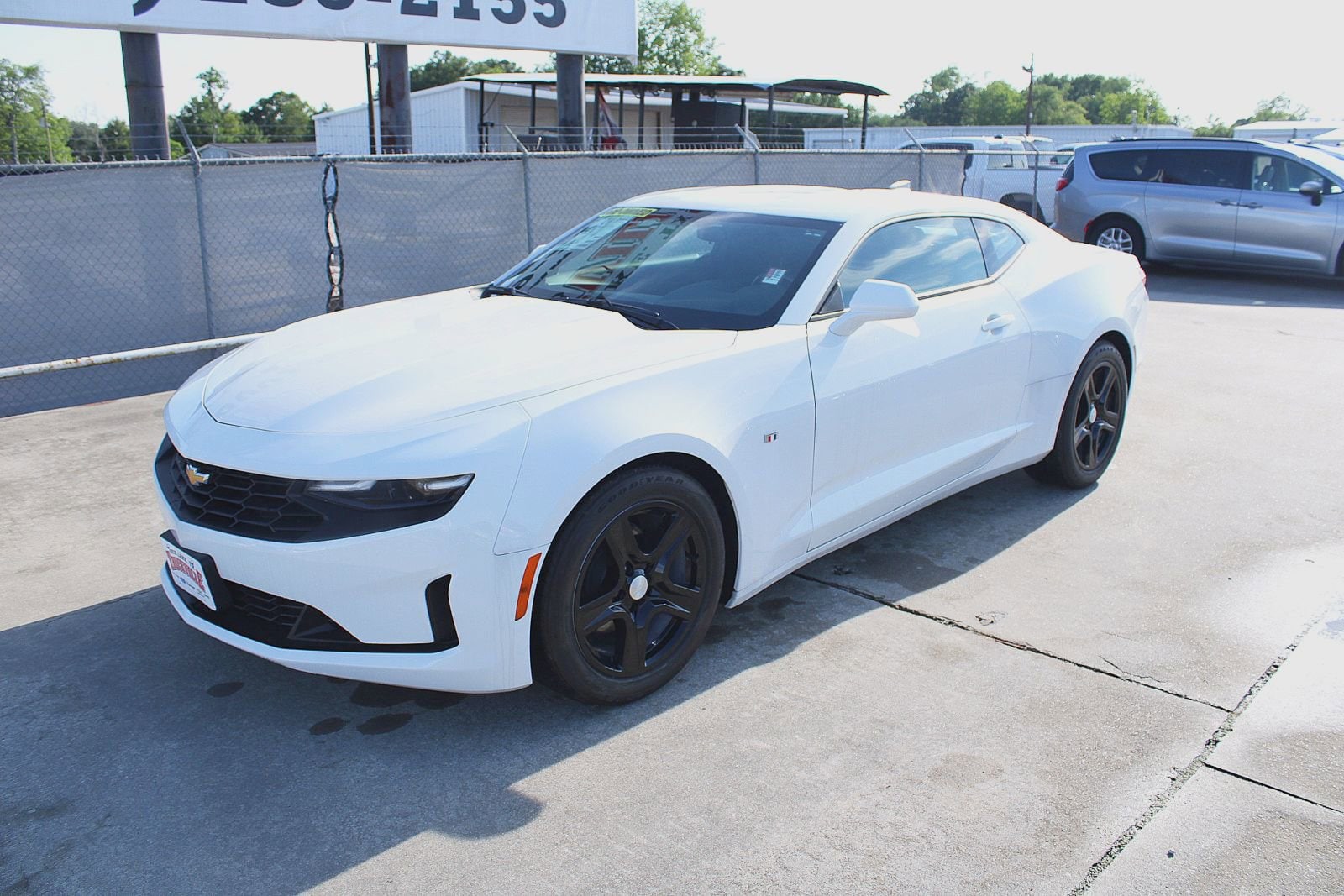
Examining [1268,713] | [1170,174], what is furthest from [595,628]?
[1170,174]

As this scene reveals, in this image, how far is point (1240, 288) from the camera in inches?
511

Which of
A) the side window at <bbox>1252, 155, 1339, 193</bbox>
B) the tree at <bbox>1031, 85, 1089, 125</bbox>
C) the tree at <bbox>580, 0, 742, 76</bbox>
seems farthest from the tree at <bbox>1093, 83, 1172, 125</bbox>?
the side window at <bbox>1252, 155, 1339, 193</bbox>

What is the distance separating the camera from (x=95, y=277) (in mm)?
7711

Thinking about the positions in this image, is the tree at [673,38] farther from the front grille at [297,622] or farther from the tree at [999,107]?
the front grille at [297,622]

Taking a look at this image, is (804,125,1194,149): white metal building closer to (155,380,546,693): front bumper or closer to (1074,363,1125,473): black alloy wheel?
(1074,363,1125,473): black alloy wheel

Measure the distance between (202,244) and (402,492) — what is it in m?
6.13

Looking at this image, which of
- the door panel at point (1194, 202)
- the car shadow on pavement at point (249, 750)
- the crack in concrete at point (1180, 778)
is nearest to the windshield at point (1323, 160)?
the door panel at point (1194, 202)

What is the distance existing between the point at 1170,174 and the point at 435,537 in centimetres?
1309

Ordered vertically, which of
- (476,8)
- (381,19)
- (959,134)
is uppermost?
(959,134)

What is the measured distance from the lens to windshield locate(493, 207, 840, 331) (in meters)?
3.93

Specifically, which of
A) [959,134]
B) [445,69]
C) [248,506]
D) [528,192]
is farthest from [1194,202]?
[445,69]

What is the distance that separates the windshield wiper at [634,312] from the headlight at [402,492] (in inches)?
45.1

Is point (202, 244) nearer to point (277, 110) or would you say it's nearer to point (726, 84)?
point (726, 84)

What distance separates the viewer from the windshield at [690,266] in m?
3.93
